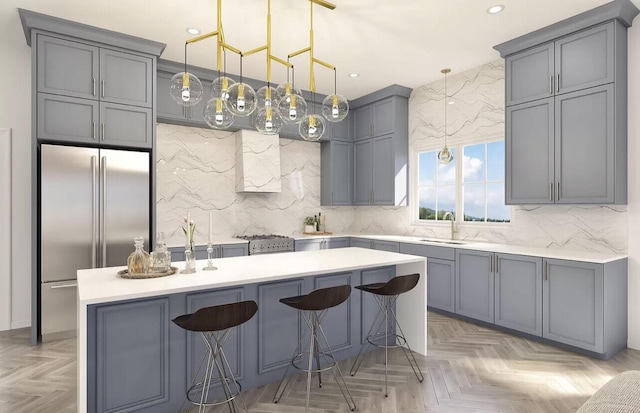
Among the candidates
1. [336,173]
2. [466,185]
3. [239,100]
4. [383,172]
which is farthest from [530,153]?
[239,100]

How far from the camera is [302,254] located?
3.55 m

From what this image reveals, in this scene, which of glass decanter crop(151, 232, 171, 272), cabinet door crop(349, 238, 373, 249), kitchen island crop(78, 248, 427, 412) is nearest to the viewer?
kitchen island crop(78, 248, 427, 412)

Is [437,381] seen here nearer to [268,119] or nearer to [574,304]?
[574,304]

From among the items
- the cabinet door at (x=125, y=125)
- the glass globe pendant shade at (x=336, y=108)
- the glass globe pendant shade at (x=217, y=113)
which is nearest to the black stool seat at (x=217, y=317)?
the glass globe pendant shade at (x=217, y=113)

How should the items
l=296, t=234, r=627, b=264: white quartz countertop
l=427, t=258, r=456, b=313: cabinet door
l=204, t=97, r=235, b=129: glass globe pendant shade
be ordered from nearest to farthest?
l=204, t=97, r=235, b=129: glass globe pendant shade
l=296, t=234, r=627, b=264: white quartz countertop
l=427, t=258, r=456, b=313: cabinet door

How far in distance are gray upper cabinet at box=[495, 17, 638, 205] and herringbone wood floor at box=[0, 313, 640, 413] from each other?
1476 millimetres

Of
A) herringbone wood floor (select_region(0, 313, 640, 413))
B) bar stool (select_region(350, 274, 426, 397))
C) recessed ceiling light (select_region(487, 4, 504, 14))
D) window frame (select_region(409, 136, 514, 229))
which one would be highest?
recessed ceiling light (select_region(487, 4, 504, 14))

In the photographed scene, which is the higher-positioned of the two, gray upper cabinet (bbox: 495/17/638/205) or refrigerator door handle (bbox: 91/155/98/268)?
gray upper cabinet (bbox: 495/17/638/205)

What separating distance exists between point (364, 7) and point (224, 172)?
3.01 meters

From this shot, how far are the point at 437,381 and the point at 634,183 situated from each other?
2.55 metres

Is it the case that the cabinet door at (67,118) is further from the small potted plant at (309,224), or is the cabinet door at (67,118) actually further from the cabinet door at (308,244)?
the small potted plant at (309,224)

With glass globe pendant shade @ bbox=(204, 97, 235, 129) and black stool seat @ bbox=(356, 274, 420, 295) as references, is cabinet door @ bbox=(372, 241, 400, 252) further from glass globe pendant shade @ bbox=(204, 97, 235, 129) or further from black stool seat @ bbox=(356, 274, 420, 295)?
glass globe pendant shade @ bbox=(204, 97, 235, 129)

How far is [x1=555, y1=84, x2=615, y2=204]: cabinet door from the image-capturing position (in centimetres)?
344

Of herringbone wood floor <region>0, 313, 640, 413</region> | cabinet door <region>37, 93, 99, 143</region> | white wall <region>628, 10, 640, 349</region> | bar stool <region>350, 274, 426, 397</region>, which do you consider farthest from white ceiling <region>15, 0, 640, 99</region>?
herringbone wood floor <region>0, 313, 640, 413</region>
